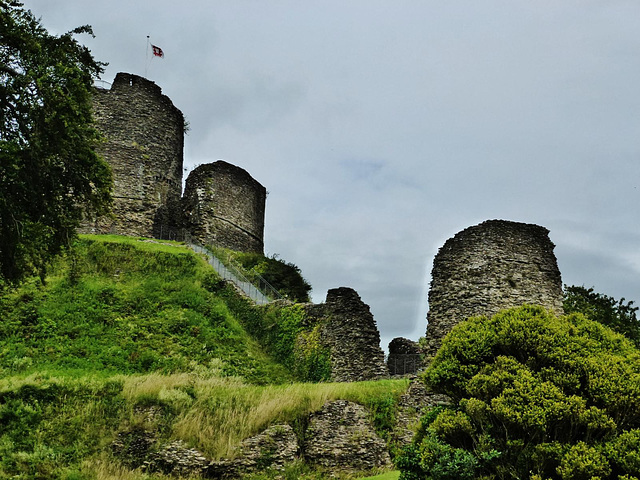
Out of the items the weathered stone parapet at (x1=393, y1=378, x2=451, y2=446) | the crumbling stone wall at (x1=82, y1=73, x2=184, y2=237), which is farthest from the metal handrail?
the weathered stone parapet at (x1=393, y1=378, x2=451, y2=446)

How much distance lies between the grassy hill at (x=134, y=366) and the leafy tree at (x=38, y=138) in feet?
6.47

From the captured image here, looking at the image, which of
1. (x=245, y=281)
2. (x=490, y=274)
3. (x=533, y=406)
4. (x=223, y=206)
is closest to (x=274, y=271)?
(x=245, y=281)

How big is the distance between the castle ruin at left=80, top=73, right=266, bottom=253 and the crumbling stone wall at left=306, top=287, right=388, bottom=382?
15752 mm

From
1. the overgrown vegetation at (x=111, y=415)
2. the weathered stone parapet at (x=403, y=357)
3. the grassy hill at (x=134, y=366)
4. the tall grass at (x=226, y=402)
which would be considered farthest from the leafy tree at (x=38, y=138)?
the weathered stone parapet at (x=403, y=357)

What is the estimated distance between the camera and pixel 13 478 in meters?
11.3

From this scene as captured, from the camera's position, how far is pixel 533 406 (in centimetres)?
902

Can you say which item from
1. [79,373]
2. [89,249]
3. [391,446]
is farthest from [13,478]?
[89,249]

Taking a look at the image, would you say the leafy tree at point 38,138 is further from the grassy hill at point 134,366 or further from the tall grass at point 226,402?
the tall grass at point 226,402

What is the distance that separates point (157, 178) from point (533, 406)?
98.9 feet

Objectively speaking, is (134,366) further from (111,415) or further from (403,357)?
(403,357)

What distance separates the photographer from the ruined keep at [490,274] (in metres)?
18.4

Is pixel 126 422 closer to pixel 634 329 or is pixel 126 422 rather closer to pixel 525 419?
pixel 525 419

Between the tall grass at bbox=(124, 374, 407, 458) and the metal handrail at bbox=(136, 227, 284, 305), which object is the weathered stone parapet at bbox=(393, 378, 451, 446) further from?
the metal handrail at bbox=(136, 227, 284, 305)

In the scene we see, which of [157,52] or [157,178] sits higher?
[157,52]
